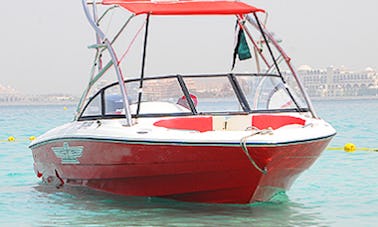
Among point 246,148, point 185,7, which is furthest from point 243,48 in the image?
point 246,148

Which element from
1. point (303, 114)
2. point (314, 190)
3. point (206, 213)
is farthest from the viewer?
point (314, 190)

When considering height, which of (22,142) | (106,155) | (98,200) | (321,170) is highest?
(106,155)

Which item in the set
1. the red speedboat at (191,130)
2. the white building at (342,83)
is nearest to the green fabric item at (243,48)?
the red speedboat at (191,130)

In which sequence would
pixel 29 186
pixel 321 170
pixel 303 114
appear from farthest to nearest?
1. pixel 321 170
2. pixel 29 186
3. pixel 303 114

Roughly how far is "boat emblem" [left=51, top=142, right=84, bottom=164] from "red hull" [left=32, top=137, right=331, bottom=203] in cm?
8

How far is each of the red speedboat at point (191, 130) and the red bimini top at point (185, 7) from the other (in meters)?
0.01

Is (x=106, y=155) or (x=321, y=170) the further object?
(x=321, y=170)

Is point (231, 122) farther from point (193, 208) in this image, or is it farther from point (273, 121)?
point (193, 208)

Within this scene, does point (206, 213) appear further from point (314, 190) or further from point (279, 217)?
point (314, 190)

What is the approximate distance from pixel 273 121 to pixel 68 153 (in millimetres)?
2474

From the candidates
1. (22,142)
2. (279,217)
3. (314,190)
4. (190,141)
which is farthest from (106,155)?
(22,142)

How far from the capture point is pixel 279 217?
357 inches

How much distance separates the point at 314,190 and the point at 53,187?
362 centimetres

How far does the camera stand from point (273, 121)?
31.9 feet
